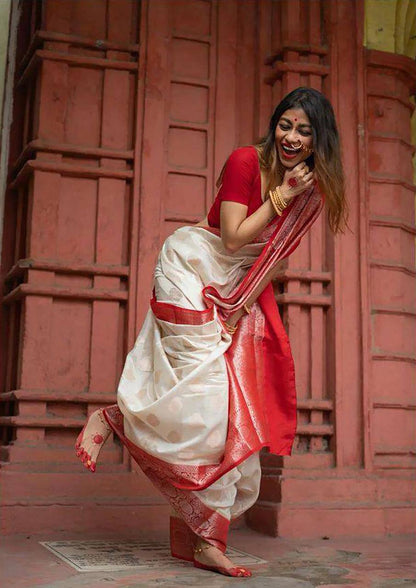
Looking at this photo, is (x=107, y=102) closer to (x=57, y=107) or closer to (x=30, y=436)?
(x=57, y=107)

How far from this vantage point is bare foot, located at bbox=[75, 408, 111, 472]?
3.07 m

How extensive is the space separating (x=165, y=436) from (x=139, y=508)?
1239 millimetres

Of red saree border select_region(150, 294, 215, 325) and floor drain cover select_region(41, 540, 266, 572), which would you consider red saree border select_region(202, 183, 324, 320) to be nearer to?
red saree border select_region(150, 294, 215, 325)

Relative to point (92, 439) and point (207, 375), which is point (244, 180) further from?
point (92, 439)

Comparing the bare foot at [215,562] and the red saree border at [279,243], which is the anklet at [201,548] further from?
the red saree border at [279,243]

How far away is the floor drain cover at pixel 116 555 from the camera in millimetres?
3066

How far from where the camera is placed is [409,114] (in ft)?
16.1

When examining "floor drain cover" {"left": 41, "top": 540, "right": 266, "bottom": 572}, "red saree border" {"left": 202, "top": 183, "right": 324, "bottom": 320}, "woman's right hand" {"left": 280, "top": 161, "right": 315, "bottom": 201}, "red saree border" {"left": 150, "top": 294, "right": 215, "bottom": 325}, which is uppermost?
"woman's right hand" {"left": 280, "top": 161, "right": 315, "bottom": 201}

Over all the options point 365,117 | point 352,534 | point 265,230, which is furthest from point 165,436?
point 365,117

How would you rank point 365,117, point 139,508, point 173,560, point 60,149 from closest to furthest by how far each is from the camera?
point 173,560
point 139,508
point 60,149
point 365,117

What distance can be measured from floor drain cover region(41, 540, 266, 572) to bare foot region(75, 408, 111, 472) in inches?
15.5

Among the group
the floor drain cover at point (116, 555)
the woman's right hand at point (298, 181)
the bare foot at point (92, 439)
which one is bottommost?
the floor drain cover at point (116, 555)

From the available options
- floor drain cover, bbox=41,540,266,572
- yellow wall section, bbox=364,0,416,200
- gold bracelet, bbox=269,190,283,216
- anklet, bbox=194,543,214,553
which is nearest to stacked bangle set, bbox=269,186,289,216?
gold bracelet, bbox=269,190,283,216

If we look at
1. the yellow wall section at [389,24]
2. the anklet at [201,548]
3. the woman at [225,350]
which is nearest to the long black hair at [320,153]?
the woman at [225,350]
